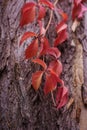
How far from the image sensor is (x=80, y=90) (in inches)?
→ 41.9

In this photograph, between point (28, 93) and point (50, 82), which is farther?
point (28, 93)

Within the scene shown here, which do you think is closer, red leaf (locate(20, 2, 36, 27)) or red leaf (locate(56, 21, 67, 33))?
red leaf (locate(20, 2, 36, 27))

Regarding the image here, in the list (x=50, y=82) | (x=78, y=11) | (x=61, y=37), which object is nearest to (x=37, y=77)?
(x=50, y=82)

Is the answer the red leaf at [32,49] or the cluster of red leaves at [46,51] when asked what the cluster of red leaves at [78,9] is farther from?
the red leaf at [32,49]

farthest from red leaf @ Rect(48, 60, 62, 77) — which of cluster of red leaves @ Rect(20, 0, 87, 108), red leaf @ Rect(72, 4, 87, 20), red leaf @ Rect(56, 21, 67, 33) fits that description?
red leaf @ Rect(72, 4, 87, 20)

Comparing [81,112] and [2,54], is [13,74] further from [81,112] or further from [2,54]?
[81,112]

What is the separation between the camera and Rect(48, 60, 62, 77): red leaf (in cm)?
99

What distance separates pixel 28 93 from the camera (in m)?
1.06

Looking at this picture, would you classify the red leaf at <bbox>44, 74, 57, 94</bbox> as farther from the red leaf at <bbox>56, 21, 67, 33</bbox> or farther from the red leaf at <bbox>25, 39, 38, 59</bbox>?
the red leaf at <bbox>56, 21, 67, 33</bbox>

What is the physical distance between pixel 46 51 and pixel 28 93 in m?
0.21

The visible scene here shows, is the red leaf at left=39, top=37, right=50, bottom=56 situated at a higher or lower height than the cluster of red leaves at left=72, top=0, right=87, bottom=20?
lower

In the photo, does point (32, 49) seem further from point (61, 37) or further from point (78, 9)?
point (78, 9)

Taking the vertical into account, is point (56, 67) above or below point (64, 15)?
below

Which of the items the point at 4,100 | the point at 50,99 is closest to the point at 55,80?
the point at 50,99
